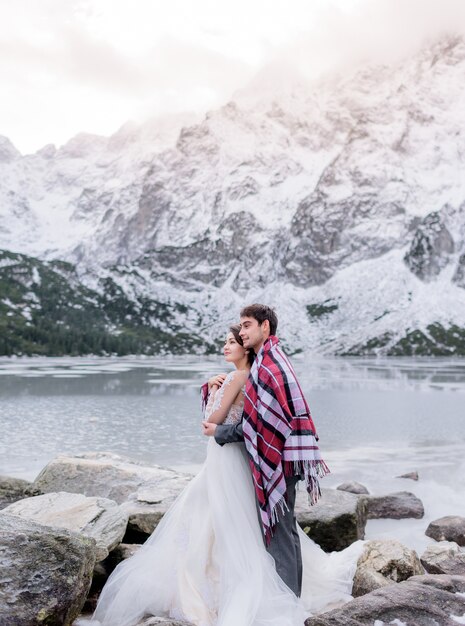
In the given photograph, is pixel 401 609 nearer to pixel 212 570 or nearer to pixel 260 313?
pixel 212 570

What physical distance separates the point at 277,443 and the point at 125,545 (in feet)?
12.6

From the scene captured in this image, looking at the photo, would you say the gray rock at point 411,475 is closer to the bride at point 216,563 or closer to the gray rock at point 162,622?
the bride at point 216,563

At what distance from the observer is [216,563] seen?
7348mm

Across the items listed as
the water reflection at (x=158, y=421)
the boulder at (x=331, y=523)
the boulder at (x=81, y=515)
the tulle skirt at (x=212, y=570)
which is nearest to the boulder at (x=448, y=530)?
the boulder at (x=331, y=523)

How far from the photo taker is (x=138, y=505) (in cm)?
1139

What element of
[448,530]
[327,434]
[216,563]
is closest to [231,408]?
[216,563]

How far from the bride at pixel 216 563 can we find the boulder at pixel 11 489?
7560 millimetres

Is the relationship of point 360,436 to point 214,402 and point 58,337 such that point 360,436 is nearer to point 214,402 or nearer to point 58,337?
point 214,402

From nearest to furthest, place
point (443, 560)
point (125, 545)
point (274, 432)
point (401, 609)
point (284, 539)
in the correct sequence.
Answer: point (401, 609) < point (274, 432) < point (284, 539) < point (125, 545) < point (443, 560)

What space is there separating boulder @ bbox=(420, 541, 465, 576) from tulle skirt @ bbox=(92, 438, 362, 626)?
9.16 ft

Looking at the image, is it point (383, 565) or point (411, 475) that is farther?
point (411, 475)

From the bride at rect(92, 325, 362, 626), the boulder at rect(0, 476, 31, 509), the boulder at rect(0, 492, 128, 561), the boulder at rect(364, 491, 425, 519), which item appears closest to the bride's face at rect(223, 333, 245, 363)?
the bride at rect(92, 325, 362, 626)

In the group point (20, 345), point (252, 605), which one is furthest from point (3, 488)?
point (20, 345)

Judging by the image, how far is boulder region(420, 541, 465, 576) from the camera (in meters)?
9.84
